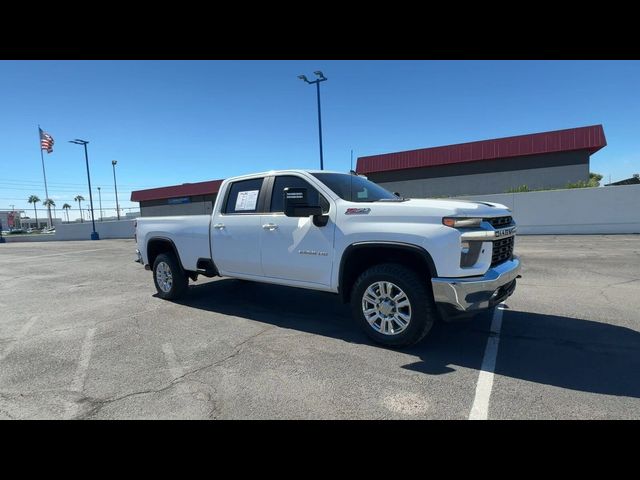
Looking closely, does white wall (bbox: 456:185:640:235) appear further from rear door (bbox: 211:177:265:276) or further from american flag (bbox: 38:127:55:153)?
american flag (bbox: 38:127:55:153)

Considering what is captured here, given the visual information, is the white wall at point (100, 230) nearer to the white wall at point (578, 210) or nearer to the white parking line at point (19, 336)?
the white parking line at point (19, 336)

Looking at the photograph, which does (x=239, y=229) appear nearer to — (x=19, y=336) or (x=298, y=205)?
(x=298, y=205)

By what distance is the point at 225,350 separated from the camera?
4258mm

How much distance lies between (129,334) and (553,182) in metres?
26.6

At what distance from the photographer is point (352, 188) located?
4930 millimetres

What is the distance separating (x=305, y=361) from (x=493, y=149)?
84.2ft

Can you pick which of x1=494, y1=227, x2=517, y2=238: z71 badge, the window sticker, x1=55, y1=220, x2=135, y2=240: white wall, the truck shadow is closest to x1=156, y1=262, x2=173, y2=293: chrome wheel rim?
the truck shadow

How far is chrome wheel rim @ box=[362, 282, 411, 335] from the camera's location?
Answer: 155 inches

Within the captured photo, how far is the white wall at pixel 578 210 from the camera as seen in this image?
649 inches

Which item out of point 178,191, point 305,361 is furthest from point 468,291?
point 178,191

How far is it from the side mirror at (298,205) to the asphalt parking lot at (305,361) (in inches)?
60.0

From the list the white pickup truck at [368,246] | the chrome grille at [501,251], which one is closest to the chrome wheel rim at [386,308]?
the white pickup truck at [368,246]
